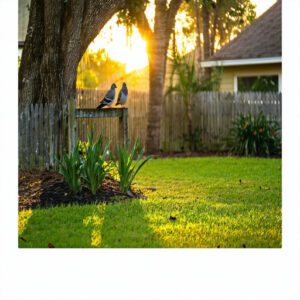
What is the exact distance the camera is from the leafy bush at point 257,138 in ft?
43.5

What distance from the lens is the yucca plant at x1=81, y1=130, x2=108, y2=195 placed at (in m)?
7.56

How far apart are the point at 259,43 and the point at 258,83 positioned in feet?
3.68

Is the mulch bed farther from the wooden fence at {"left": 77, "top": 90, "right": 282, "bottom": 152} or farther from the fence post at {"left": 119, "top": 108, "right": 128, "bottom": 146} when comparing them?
the wooden fence at {"left": 77, "top": 90, "right": 282, "bottom": 152}

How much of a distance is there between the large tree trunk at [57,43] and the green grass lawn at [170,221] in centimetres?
177

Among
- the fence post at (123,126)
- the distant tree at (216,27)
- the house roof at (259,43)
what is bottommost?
the fence post at (123,126)

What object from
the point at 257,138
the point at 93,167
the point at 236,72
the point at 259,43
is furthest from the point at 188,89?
the point at 93,167

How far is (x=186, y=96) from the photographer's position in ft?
48.7

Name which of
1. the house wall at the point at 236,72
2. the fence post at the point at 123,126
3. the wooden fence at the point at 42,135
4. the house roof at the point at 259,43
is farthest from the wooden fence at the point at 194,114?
the fence post at the point at 123,126

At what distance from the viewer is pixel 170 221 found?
7.01m

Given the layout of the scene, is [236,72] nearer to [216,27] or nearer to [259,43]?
[259,43]

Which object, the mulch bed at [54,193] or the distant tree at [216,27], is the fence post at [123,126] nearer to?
the mulch bed at [54,193]
